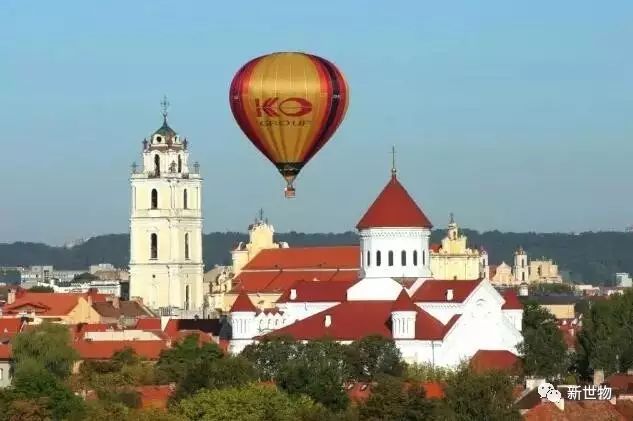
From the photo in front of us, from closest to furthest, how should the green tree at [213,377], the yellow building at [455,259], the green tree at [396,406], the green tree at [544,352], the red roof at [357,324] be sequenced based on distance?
the green tree at [396,406] → the green tree at [213,377] → the green tree at [544,352] → the red roof at [357,324] → the yellow building at [455,259]

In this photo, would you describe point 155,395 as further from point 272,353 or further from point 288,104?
point 272,353

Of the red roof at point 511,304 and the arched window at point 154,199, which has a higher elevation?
the arched window at point 154,199

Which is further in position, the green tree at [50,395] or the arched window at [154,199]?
the arched window at [154,199]

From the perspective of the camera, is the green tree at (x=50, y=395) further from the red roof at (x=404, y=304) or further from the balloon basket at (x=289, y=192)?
the red roof at (x=404, y=304)

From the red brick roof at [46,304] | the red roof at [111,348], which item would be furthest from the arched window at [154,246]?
the red roof at [111,348]

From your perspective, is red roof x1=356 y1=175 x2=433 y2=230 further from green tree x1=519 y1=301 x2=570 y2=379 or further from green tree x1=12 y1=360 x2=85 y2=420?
green tree x1=12 y1=360 x2=85 y2=420

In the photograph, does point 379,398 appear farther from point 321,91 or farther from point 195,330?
point 195,330

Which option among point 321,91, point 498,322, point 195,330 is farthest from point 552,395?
point 195,330

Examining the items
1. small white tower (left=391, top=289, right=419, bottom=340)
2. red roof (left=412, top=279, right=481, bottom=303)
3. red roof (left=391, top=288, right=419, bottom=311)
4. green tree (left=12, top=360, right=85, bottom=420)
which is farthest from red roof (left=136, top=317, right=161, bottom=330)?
green tree (left=12, top=360, right=85, bottom=420)
